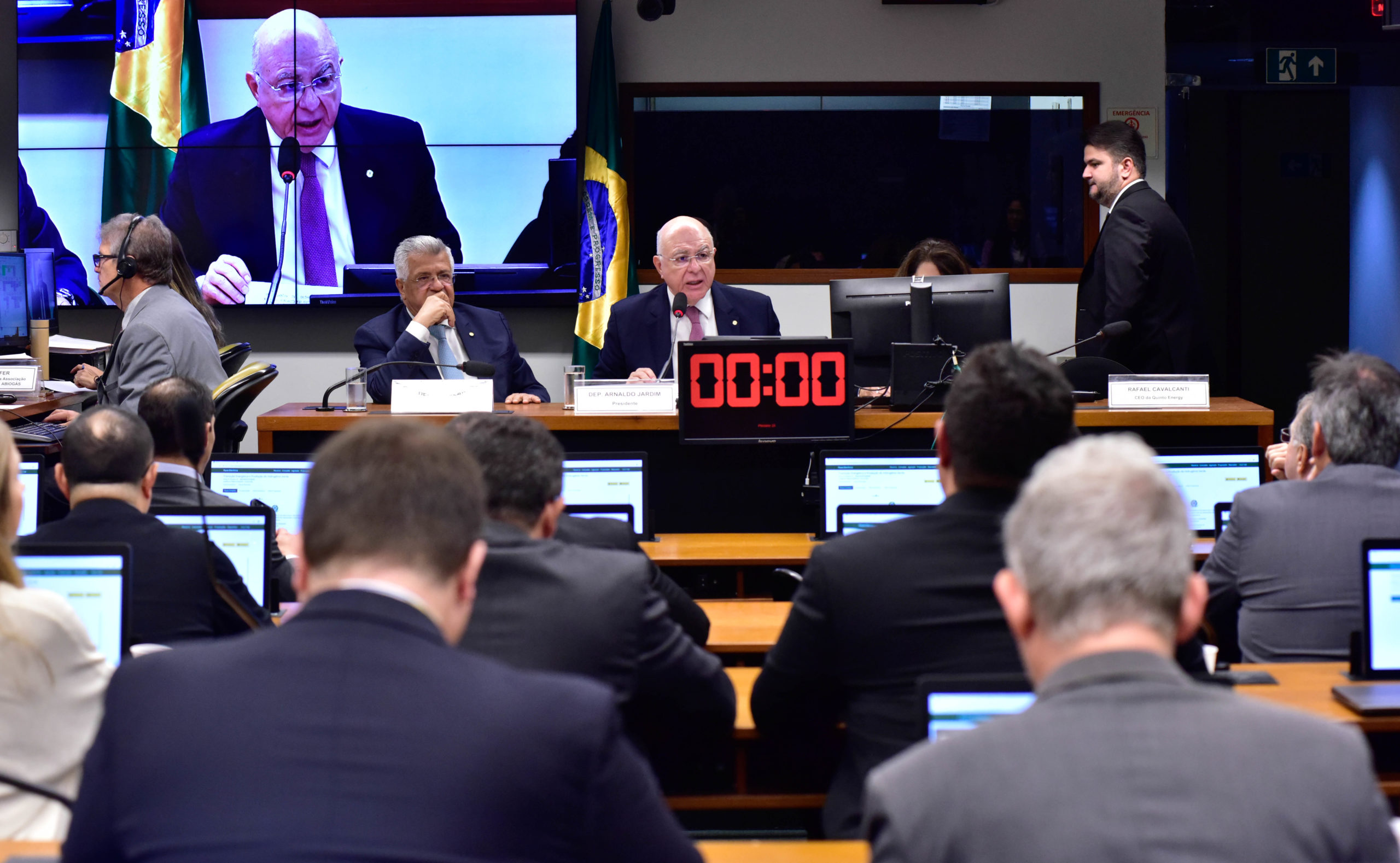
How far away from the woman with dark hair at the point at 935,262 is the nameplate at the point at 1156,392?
3.01 ft

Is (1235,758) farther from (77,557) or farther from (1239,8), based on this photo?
(1239,8)

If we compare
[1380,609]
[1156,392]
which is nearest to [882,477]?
[1156,392]

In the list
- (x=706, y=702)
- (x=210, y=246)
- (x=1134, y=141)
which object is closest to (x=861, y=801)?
(x=706, y=702)

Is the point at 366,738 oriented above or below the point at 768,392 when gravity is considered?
below

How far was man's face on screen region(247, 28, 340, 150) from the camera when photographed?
6.61 m

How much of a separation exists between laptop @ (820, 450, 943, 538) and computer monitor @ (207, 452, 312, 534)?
4.65ft

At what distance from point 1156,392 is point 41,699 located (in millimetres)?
3379

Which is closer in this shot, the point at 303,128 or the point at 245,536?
the point at 245,536

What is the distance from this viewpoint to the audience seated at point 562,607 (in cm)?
196

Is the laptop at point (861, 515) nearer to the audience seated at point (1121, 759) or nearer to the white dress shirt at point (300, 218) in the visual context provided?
the audience seated at point (1121, 759)

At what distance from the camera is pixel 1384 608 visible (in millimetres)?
2488

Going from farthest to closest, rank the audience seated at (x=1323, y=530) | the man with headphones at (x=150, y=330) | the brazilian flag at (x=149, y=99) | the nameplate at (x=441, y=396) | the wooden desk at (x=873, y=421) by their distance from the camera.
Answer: the brazilian flag at (x=149, y=99) → the man with headphones at (x=150, y=330) → the nameplate at (x=441, y=396) → the wooden desk at (x=873, y=421) → the audience seated at (x=1323, y=530)

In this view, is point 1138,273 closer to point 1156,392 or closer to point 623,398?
point 1156,392

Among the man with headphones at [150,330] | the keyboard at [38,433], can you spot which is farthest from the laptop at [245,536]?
the keyboard at [38,433]
